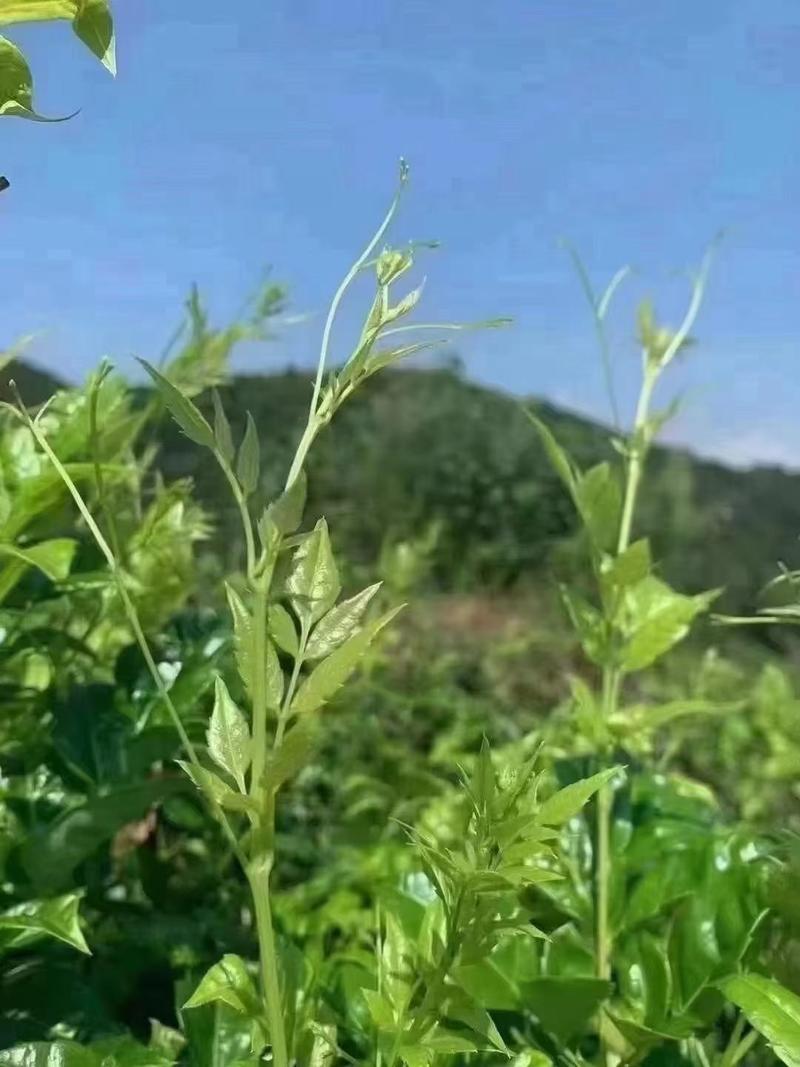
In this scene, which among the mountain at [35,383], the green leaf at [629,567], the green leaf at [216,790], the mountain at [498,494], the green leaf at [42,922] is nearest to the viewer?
the green leaf at [216,790]

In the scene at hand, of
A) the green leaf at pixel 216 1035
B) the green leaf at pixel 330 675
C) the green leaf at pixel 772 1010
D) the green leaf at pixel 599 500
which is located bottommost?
the green leaf at pixel 216 1035

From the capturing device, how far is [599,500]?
0.61 meters

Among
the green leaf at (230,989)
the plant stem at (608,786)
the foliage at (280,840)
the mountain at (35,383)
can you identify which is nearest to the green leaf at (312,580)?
the foliage at (280,840)

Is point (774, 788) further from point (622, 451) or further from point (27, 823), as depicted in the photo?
point (27, 823)

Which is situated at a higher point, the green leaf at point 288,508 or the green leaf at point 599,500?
the green leaf at point 288,508

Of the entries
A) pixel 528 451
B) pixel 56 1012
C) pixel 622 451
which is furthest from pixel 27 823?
pixel 528 451

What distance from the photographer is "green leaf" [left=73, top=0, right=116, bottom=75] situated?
1.27 ft

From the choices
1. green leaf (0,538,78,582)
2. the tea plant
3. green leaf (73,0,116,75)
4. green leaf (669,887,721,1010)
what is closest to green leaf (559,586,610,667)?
the tea plant

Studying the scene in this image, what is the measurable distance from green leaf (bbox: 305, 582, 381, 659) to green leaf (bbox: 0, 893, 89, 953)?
0.51 ft

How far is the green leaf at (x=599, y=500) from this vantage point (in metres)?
0.60

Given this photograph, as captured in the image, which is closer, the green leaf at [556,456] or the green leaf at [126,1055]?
the green leaf at [126,1055]

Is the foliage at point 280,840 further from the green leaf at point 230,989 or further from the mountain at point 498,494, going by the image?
the mountain at point 498,494

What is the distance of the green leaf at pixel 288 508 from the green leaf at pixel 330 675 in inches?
1.6

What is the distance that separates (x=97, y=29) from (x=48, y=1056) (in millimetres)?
341
